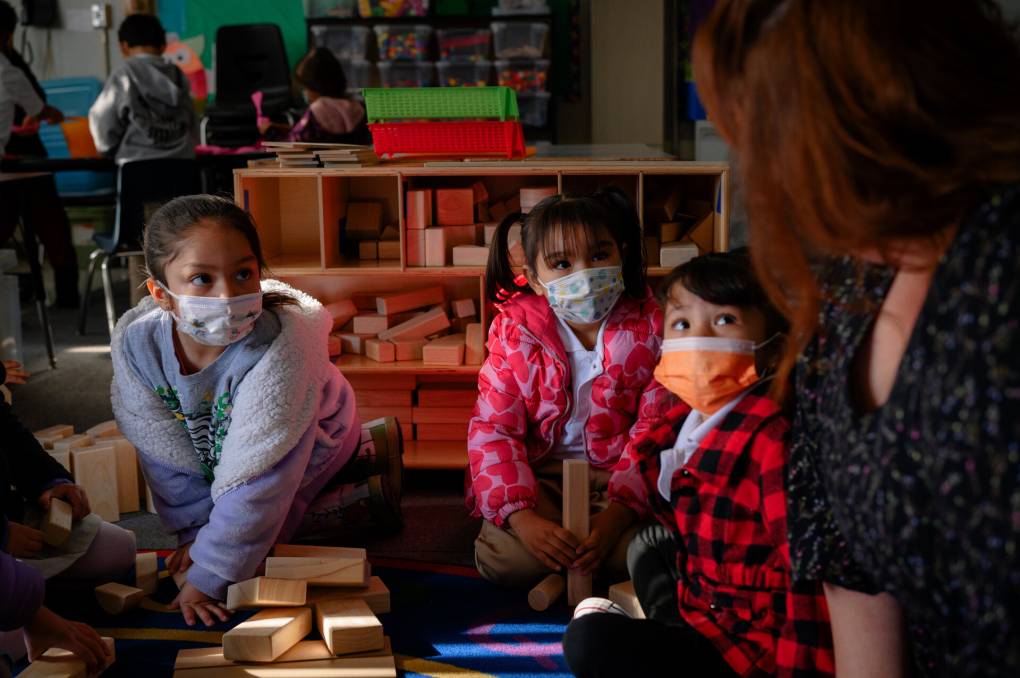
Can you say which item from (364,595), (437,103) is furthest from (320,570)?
(437,103)

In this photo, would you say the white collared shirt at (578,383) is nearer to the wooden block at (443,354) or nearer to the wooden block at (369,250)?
the wooden block at (443,354)

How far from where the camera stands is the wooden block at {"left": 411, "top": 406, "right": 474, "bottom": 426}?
3023mm

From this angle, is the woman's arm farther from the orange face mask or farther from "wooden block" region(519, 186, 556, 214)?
"wooden block" region(519, 186, 556, 214)

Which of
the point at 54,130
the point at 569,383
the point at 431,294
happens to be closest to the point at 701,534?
the point at 569,383

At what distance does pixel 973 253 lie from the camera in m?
0.95

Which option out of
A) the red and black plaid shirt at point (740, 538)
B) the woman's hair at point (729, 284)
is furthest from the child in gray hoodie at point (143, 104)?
the red and black plaid shirt at point (740, 538)

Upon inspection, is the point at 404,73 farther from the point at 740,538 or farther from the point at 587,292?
the point at 740,538

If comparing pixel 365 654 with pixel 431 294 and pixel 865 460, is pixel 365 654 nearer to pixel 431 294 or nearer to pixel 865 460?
pixel 865 460

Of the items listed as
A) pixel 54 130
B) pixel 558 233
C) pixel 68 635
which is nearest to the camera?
pixel 68 635

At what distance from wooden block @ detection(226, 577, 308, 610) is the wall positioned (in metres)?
5.85

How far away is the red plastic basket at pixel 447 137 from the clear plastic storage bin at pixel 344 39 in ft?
15.0

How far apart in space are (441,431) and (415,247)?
0.52 meters

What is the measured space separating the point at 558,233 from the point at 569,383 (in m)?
0.34

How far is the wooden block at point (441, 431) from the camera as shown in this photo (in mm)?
3032
